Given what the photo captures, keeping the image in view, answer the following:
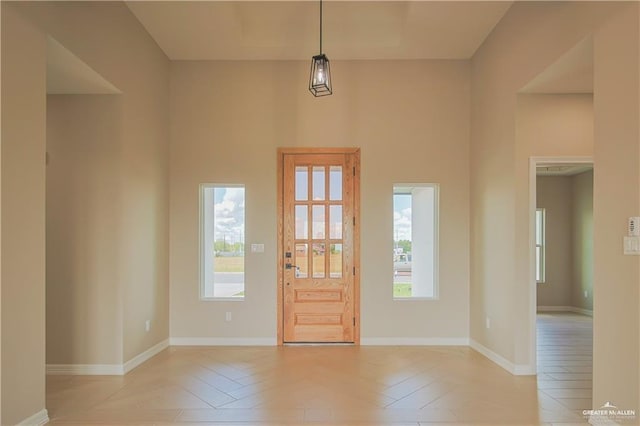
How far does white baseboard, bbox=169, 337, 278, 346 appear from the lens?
4996mm

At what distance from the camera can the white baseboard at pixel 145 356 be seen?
4.05 meters

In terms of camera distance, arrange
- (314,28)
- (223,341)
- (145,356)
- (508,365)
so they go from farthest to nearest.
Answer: (223,341) → (314,28) → (145,356) → (508,365)

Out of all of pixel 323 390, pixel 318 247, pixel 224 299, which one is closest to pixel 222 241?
pixel 224 299

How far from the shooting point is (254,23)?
4.72 meters

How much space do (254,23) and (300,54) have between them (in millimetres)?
620

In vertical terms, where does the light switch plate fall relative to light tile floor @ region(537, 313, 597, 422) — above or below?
above

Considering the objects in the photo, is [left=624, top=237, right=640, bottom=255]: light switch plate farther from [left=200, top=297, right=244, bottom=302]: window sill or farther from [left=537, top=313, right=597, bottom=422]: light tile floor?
[left=200, top=297, right=244, bottom=302]: window sill

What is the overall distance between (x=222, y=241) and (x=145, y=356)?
60.4 inches

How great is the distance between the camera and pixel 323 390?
3.54m

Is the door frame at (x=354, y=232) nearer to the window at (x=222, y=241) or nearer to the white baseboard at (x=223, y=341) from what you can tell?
the white baseboard at (x=223, y=341)

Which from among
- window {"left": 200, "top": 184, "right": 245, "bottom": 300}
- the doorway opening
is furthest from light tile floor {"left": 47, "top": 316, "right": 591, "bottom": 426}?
the doorway opening

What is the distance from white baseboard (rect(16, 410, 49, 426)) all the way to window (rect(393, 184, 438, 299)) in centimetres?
361

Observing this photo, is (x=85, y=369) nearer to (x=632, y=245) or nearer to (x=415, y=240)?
(x=415, y=240)

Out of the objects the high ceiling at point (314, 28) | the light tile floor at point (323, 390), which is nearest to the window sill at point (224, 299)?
the light tile floor at point (323, 390)
